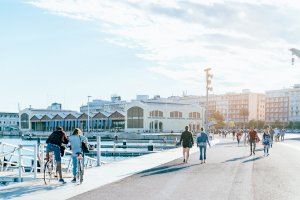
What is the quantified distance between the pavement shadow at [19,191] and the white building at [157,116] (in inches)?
4155

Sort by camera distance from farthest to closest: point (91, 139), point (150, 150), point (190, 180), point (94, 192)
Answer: point (91, 139) < point (150, 150) < point (190, 180) < point (94, 192)

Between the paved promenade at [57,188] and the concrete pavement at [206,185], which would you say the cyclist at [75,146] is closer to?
the paved promenade at [57,188]

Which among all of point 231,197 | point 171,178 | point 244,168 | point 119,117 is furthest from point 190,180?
point 119,117

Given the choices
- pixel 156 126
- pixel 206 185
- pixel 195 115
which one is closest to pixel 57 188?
pixel 206 185

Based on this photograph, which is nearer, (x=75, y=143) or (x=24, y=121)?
(x=75, y=143)

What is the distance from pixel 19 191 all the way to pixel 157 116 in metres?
111

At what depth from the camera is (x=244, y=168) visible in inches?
768

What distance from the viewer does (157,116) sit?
123688 millimetres

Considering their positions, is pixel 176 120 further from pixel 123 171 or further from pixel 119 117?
pixel 123 171

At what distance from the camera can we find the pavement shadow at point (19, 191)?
11.9 m

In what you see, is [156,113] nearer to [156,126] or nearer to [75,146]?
[156,126]

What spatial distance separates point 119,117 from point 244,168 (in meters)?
107

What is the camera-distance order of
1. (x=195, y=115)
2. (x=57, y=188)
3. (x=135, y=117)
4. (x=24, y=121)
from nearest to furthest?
(x=57, y=188)
(x=135, y=117)
(x=195, y=115)
(x=24, y=121)

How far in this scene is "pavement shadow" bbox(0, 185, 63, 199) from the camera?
1192cm
